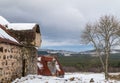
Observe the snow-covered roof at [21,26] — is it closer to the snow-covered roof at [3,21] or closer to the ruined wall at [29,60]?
the snow-covered roof at [3,21]

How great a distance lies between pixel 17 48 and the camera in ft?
62.7

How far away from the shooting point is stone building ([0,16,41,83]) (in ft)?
56.9

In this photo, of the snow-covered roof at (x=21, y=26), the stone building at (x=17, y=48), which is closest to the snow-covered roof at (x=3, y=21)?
the stone building at (x=17, y=48)

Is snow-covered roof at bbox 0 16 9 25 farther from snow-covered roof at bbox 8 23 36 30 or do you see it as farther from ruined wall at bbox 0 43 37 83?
ruined wall at bbox 0 43 37 83

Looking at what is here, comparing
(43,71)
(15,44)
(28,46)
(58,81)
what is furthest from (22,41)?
(43,71)

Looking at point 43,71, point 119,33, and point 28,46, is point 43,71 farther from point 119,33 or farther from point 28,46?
point 119,33

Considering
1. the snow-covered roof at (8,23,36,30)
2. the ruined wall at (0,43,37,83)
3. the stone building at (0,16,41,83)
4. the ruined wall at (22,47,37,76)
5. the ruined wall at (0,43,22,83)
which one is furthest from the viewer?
the snow-covered roof at (8,23,36,30)

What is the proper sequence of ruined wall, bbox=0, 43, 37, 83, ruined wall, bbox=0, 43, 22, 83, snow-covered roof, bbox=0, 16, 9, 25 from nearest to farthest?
ruined wall, bbox=0, 43, 22, 83, ruined wall, bbox=0, 43, 37, 83, snow-covered roof, bbox=0, 16, 9, 25

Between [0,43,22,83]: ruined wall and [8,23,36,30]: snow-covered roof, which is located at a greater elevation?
[8,23,36,30]: snow-covered roof

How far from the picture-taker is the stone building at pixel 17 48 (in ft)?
56.9

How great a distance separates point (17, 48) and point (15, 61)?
2.53ft

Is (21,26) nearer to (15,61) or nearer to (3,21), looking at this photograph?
(3,21)

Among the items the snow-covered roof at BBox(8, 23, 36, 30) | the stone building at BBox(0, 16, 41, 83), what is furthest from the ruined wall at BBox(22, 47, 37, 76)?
the snow-covered roof at BBox(8, 23, 36, 30)

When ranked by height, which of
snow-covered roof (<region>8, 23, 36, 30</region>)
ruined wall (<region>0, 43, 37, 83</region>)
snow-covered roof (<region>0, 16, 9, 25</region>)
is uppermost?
snow-covered roof (<region>0, 16, 9, 25</region>)
